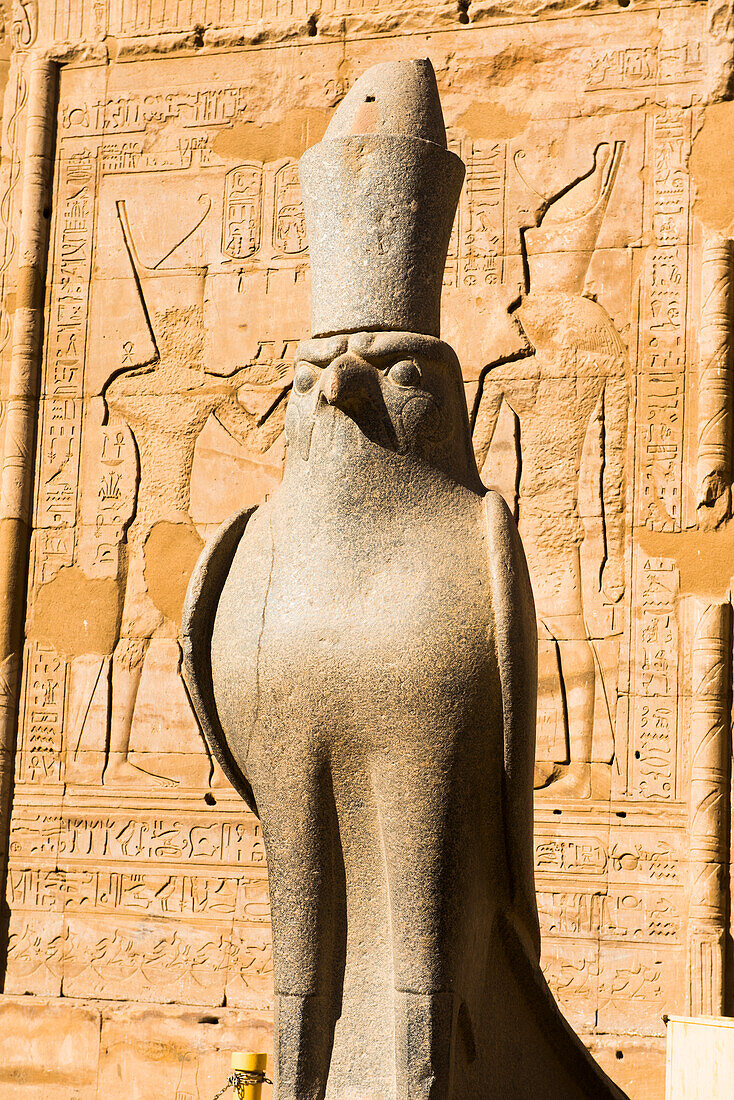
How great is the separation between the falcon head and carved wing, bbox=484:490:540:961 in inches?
9.2

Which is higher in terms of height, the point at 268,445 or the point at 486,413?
the point at 486,413

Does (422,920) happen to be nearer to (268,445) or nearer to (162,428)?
(268,445)

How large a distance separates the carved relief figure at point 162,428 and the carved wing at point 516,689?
12.2 feet

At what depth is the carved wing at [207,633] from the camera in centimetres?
345

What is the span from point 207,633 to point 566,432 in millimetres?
3435

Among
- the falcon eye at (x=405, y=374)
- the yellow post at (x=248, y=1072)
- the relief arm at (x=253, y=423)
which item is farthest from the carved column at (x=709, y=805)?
the falcon eye at (x=405, y=374)

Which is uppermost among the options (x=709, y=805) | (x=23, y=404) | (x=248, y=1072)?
(x=23, y=404)

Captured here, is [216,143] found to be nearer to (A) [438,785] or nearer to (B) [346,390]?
(B) [346,390]

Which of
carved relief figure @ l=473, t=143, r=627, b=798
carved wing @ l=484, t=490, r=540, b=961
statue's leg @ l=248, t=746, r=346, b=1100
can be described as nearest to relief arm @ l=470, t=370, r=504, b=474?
carved relief figure @ l=473, t=143, r=627, b=798

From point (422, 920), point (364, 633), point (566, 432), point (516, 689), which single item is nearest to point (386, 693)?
point (364, 633)

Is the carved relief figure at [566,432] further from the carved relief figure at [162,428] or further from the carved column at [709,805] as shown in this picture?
the carved relief figure at [162,428]

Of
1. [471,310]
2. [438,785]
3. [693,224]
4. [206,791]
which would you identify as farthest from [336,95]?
[438,785]

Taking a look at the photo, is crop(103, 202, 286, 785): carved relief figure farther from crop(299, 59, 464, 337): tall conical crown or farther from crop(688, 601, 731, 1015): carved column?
crop(299, 59, 464, 337): tall conical crown

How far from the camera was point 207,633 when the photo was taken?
346cm
